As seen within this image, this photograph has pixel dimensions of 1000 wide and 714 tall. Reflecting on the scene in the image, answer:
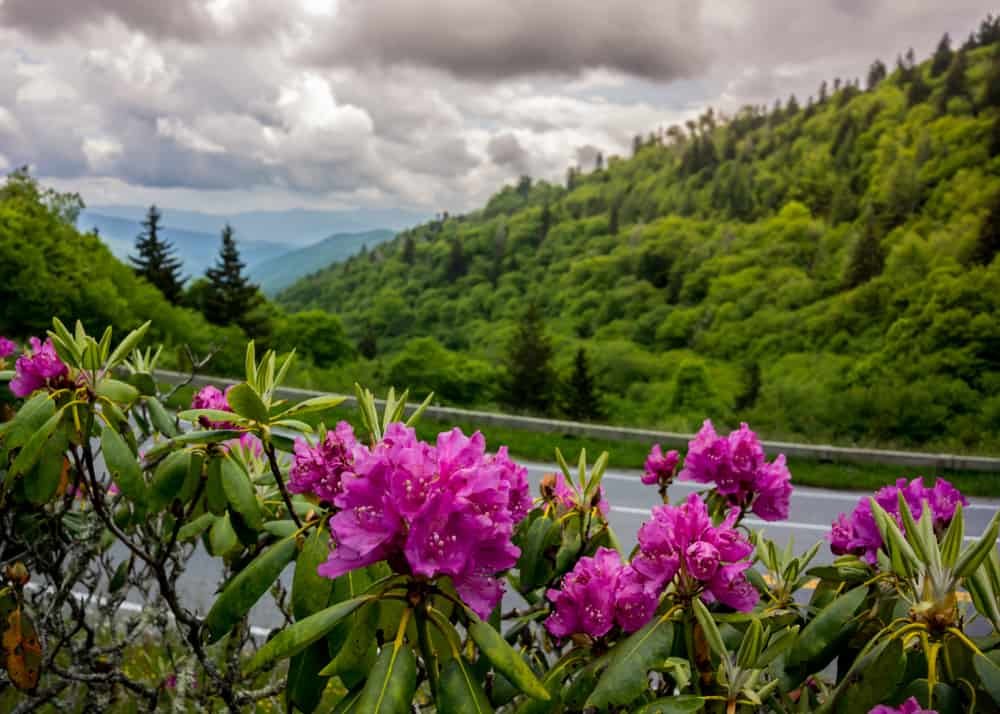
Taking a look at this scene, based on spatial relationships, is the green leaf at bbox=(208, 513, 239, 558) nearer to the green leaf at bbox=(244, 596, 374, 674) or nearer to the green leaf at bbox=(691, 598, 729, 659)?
the green leaf at bbox=(244, 596, 374, 674)

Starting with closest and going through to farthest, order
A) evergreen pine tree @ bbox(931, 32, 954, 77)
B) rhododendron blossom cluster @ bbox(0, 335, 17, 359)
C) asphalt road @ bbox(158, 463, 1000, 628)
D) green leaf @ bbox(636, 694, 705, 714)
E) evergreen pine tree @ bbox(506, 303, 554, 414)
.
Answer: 1. green leaf @ bbox(636, 694, 705, 714)
2. rhododendron blossom cluster @ bbox(0, 335, 17, 359)
3. asphalt road @ bbox(158, 463, 1000, 628)
4. evergreen pine tree @ bbox(506, 303, 554, 414)
5. evergreen pine tree @ bbox(931, 32, 954, 77)

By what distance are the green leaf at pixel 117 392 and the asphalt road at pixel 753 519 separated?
375cm

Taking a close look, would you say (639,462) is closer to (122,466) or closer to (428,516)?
(122,466)

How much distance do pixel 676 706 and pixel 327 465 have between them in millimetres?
615

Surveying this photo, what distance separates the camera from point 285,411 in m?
1.27

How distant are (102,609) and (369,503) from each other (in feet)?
6.26

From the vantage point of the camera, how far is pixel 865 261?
47.0 metres

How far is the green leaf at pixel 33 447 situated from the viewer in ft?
4.27

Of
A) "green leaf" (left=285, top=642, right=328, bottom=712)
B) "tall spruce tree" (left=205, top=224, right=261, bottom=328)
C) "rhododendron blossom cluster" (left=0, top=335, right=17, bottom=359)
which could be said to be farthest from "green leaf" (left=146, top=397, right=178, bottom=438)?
"tall spruce tree" (left=205, top=224, right=261, bottom=328)

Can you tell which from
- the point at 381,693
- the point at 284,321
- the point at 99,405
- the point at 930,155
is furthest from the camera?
the point at 930,155

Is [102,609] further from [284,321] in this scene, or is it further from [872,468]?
[284,321]

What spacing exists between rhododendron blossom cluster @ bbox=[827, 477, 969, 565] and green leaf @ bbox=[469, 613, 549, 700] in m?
0.78

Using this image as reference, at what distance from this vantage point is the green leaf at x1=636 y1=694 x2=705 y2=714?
94 cm

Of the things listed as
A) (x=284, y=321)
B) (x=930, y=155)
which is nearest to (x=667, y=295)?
(x=930, y=155)
